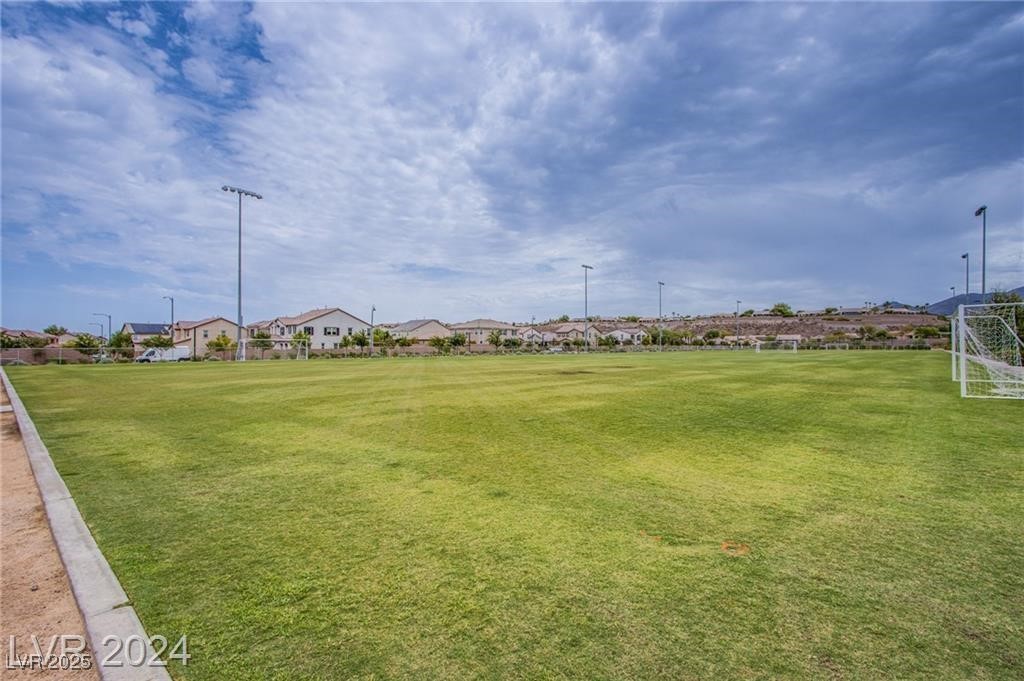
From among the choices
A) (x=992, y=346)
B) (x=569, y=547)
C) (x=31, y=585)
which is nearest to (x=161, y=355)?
(x=31, y=585)

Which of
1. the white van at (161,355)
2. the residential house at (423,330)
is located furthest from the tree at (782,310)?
the white van at (161,355)

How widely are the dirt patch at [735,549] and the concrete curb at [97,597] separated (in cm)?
373

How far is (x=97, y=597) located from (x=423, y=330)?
11479cm

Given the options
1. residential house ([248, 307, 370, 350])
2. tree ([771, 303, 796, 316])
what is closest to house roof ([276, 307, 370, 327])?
residential house ([248, 307, 370, 350])

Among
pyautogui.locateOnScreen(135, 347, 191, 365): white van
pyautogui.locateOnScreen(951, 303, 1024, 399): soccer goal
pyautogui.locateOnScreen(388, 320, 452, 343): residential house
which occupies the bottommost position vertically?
pyautogui.locateOnScreen(135, 347, 191, 365): white van

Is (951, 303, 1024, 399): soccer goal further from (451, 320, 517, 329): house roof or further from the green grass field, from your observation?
(451, 320, 517, 329): house roof

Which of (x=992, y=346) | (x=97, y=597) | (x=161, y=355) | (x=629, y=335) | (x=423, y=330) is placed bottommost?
(x=161, y=355)

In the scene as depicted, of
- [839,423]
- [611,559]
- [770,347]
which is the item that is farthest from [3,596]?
[770,347]

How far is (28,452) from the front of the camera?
743 centimetres

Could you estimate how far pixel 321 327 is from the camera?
91688 mm

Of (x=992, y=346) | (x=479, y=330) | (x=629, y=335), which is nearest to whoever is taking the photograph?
(x=992, y=346)

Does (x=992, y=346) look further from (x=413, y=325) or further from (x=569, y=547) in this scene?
(x=413, y=325)

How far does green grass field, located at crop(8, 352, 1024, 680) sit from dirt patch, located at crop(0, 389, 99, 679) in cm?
33

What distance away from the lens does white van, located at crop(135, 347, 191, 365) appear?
46.9m
